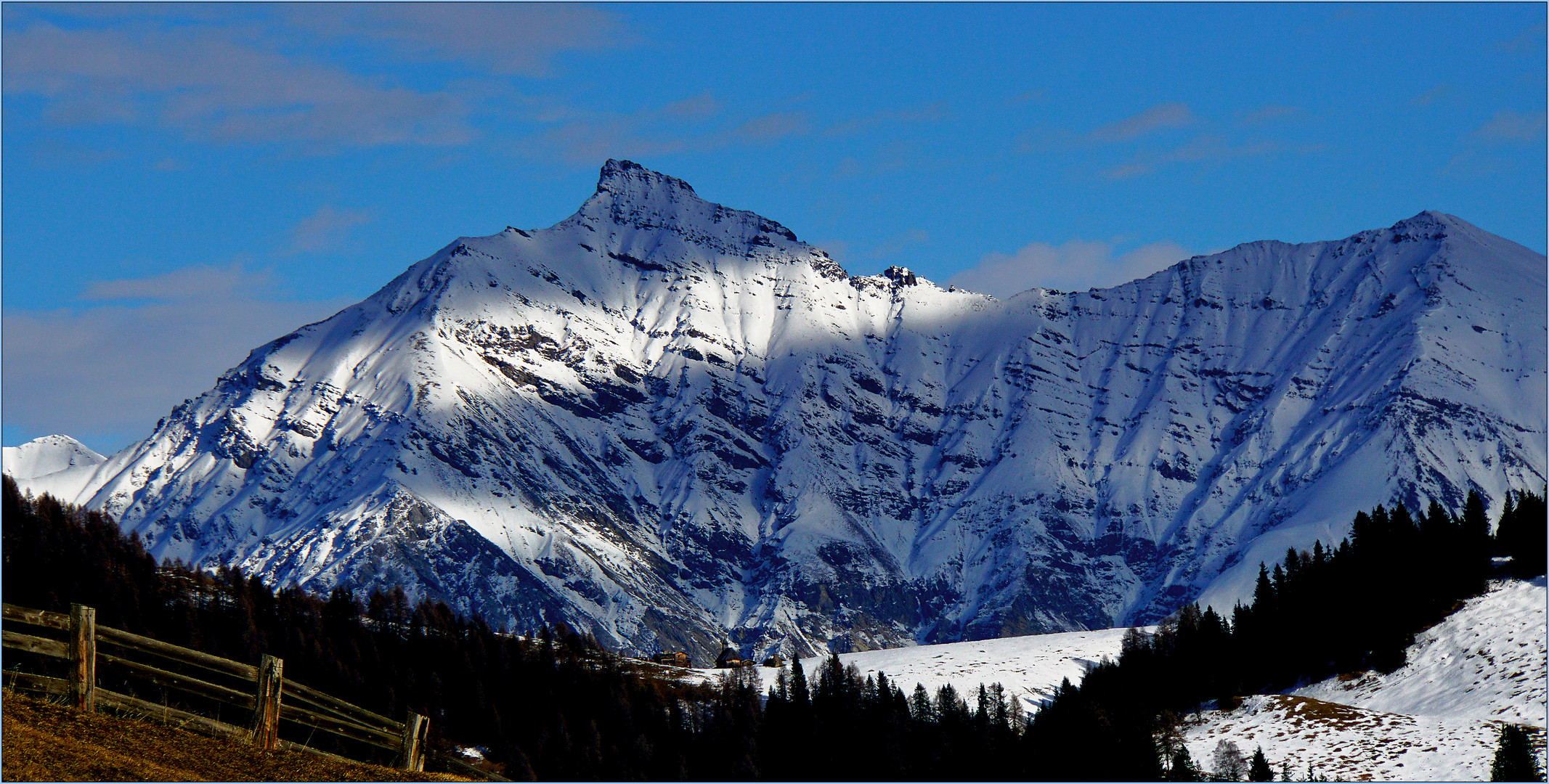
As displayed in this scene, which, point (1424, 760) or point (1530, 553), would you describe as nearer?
point (1424, 760)

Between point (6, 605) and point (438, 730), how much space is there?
170611 mm

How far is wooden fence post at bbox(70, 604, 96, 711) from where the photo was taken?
2627 centimetres

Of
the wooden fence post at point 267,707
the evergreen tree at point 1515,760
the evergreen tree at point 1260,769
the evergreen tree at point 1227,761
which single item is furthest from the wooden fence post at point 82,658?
the evergreen tree at point 1227,761

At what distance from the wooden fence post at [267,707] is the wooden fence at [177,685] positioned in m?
0.01

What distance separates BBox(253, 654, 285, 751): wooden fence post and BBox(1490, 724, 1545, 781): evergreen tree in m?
74.4

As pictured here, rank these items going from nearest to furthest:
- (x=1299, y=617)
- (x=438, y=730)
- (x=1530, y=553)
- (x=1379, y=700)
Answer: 1. (x=1379, y=700)
2. (x=1530, y=553)
3. (x=1299, y=617)
4. (x=438, y=730)

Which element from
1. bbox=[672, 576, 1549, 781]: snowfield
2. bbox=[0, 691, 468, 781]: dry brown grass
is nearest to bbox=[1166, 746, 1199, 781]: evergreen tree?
bbox=[672, 576, 1549, 781]: snowfield

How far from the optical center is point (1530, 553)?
137500mm

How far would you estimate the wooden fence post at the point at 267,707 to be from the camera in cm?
2778

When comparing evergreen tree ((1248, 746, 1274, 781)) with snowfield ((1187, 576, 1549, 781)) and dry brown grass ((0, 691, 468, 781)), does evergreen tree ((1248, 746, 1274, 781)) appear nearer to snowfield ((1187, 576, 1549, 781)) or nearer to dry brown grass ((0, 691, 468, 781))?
snowfield ((1187, 576, 1549, 781))

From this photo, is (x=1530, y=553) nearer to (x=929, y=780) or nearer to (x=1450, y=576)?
(x=1450, y=576)

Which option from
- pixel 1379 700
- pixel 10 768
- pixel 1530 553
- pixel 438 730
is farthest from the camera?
pixel 438 730

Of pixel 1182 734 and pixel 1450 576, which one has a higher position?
pixel 1450 576

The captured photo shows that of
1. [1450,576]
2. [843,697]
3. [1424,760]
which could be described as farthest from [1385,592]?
[843,697]
